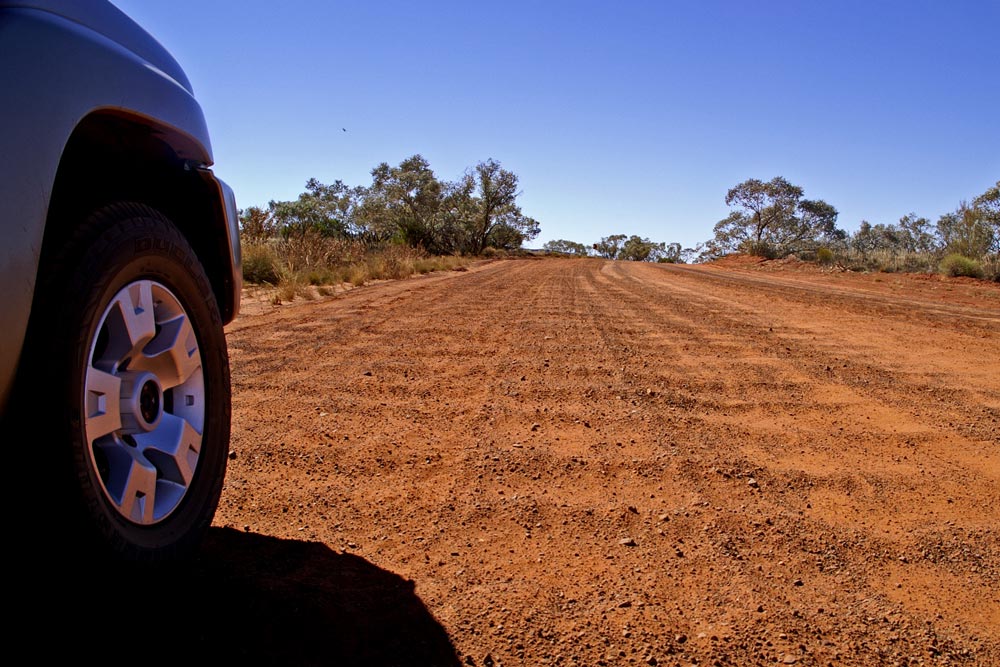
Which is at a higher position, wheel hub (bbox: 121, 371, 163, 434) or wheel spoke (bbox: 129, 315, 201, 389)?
wheel spoke (bbox: 129, 315, 201, 389)

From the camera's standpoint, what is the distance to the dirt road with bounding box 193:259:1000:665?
1.89m

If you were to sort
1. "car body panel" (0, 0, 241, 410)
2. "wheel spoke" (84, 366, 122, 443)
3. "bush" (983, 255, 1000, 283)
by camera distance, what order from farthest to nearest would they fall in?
"bush" (983, 255, 1000, 283) < "wheel spoke" (84, 366, 122, 443) < "car body panel" (0, 0, 241, 410)

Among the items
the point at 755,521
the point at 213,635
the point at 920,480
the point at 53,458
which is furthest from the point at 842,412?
the point at 53,458

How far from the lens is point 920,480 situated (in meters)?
3.11

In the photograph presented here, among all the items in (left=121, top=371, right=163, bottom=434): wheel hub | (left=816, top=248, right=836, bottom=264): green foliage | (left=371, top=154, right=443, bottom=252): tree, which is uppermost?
(left=371, top=154, right=443, bottom=252): tree

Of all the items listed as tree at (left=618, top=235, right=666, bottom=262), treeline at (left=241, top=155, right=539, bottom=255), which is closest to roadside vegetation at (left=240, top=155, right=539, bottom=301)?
treeline at (left=241, top=155, right=539, bottom=255)

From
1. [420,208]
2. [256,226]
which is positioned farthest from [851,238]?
[256,226]

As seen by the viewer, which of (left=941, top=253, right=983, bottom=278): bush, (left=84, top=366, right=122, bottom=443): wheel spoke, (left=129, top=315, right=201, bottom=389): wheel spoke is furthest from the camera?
(left=941, top=253, right=983, bottom=278): bush

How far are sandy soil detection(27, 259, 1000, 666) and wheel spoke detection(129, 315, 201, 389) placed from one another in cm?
62

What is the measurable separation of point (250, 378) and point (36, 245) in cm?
366

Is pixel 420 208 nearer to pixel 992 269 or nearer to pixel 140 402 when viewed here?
pixel 992 269

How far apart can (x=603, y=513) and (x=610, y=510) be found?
45 millimetres

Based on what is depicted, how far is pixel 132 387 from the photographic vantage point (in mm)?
1767

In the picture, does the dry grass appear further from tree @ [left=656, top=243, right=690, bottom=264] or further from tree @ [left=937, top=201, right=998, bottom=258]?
tree @ [left=656, top=243, right=690, bottom=264]
